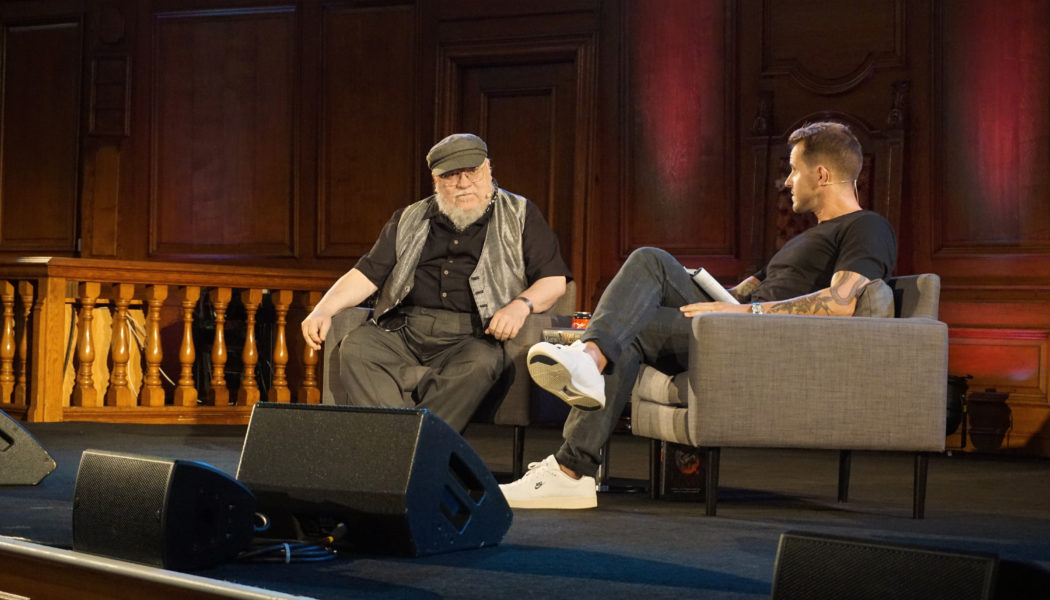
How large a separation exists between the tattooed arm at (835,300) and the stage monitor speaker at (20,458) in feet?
6.70

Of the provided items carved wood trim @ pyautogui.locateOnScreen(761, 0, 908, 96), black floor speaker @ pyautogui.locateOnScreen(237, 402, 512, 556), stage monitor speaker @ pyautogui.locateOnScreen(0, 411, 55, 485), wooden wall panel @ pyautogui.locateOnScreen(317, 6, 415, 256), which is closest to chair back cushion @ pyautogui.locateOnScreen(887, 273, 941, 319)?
black floor speaker @ pyautogui.locateOnScreen(237, 402, 512, 556)

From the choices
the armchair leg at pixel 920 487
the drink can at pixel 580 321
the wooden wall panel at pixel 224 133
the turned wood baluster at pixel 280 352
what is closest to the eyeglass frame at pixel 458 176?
Result: the drink can at pixel 580 321

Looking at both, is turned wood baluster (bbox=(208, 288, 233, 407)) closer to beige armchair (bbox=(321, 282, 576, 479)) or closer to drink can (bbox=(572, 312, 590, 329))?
beige armchair (bbox=(321, 282, 576, 479))

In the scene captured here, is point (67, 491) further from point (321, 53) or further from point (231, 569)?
point (321, 53)

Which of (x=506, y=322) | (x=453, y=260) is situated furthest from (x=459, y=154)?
(x=506, y=322)

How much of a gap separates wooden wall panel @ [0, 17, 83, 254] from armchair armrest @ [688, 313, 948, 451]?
5903 millimetres

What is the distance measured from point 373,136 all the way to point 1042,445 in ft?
13.3

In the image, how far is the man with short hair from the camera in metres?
3.08

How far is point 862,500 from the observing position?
3.62 m

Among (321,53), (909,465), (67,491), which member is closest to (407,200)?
(321,53)

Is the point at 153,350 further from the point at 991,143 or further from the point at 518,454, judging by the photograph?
the point at 991,143

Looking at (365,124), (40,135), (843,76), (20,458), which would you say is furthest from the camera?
(40,135)

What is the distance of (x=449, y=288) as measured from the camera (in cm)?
375

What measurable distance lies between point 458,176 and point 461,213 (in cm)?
13
